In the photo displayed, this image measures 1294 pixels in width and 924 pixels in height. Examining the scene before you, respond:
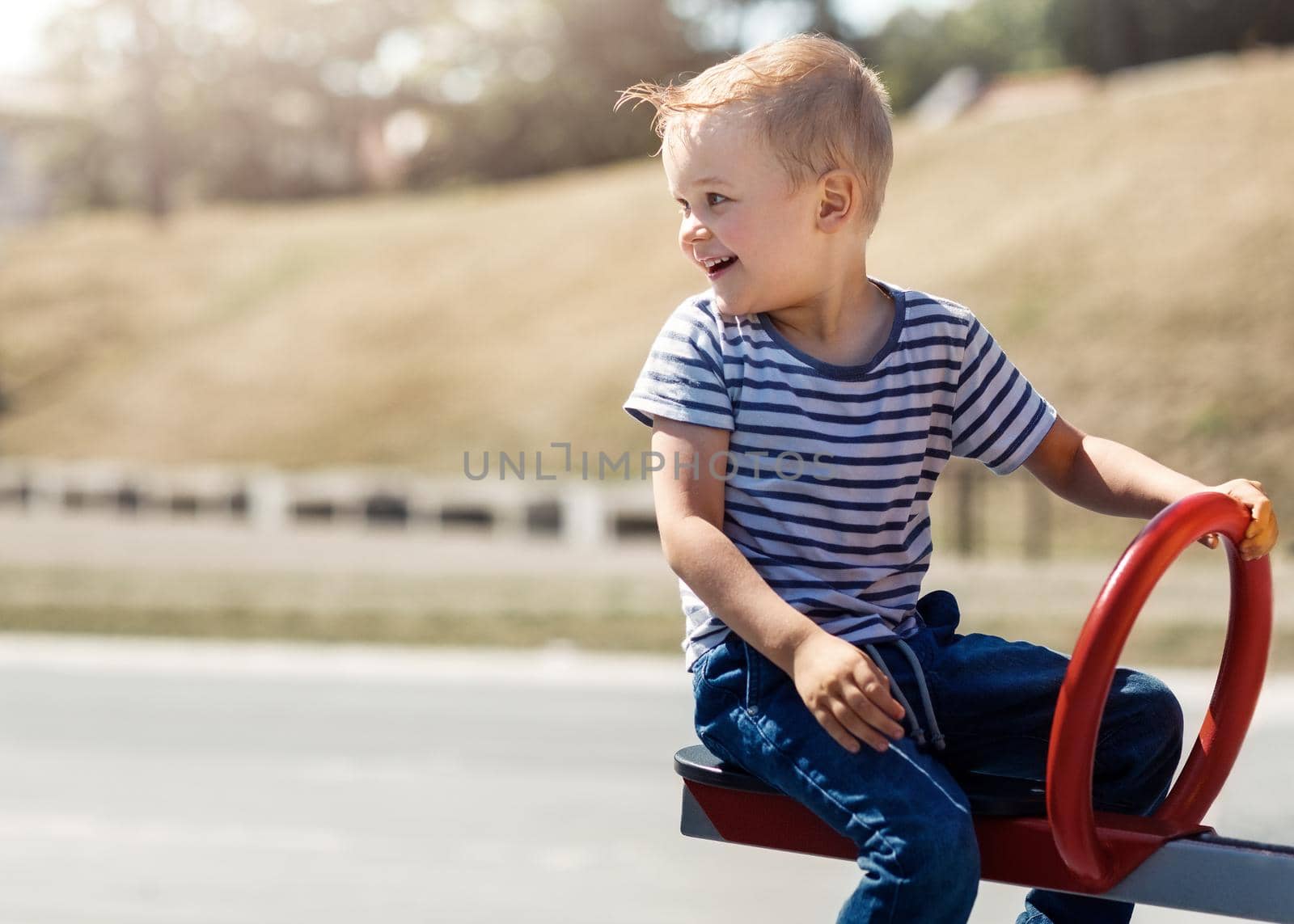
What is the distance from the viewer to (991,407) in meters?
2.20

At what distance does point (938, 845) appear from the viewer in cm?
184

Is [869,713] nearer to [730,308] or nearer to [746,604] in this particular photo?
[746,604]

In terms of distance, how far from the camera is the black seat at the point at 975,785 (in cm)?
194

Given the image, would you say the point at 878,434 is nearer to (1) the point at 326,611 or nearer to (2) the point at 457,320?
(1) the point at 326,611

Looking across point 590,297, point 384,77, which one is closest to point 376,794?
point 590,297

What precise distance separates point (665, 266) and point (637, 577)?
11.1 metres

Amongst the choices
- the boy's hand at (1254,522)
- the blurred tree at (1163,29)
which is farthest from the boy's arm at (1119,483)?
the blurred tree at (1163,29)

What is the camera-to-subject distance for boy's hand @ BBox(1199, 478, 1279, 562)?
1982 mm

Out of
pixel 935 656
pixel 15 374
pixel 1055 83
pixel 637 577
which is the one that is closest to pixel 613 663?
pixel 637 577

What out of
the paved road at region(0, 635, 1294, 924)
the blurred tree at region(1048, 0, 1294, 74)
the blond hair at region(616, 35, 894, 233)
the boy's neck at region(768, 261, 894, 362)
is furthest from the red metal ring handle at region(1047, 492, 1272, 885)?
the blurred tree at region(1048, 0, 1294, 74)

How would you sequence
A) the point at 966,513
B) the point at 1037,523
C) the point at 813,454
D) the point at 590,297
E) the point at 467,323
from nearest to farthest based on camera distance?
the point at 813,454, the point at 966,513, the point at 1037,523, the point at 590,297, the point at 467,323

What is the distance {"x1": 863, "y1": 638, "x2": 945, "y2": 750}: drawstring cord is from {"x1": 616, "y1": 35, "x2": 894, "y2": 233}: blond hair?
538 mm

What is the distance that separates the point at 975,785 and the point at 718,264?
2.33 ft

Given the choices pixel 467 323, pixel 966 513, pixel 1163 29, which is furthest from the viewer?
pixel 1163 29
